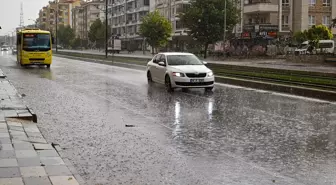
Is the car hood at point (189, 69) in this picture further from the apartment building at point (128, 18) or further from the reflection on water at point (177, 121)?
the apartment building at point (128, 18)

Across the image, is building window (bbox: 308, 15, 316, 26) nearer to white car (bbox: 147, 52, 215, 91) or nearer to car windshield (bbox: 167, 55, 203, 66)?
white car (bbox: 147, 52, 215, 91)

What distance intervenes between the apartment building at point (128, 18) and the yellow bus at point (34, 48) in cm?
6774

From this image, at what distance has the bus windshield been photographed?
3444 cm

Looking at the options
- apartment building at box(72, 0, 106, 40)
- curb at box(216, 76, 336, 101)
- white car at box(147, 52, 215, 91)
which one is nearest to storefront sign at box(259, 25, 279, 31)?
curb at box(216, 76, 336, 101)

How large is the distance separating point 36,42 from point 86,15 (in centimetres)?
12500

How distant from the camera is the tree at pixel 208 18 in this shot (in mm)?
56750

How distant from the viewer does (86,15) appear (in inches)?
6171

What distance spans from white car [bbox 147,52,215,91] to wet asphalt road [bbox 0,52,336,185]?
6.32ft

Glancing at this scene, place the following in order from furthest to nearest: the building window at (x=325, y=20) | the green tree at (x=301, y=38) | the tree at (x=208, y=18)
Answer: the building window at (x=325, y=20) < the tree at (x=208, y=18) < the green tree at (x=301, y=38)

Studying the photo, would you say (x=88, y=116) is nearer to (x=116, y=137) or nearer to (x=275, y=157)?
(x=116, y=137)

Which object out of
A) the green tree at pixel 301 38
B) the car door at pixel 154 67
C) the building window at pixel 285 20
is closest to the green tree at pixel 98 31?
the building window at pixel 285 20

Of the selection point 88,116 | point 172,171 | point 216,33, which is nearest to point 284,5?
point 216,33

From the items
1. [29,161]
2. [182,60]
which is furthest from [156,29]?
[29,161]

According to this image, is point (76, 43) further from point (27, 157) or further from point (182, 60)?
point (27, 157)
